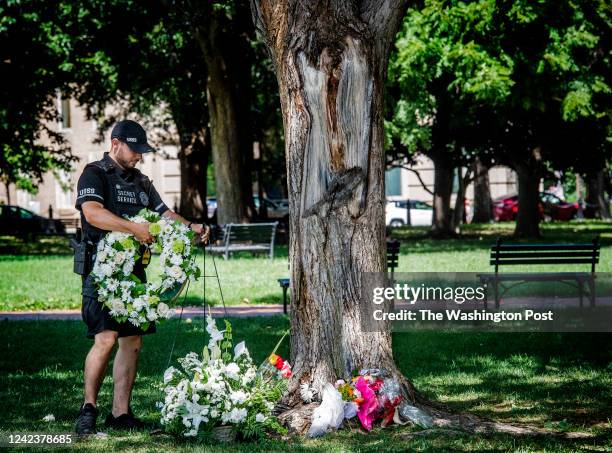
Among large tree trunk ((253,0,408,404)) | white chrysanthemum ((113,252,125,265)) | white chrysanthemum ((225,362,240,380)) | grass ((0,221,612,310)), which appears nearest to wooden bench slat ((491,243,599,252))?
grass ((0,221,612,310))

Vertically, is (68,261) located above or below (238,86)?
below

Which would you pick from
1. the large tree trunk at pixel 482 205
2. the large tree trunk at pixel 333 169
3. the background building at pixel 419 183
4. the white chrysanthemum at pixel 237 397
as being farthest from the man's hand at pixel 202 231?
the background building at pixel 419 183

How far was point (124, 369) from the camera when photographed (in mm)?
6727

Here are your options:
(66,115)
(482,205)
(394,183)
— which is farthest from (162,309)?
(394,183)

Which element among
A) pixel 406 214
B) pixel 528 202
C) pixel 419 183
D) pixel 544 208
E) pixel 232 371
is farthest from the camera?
pixel 419 183

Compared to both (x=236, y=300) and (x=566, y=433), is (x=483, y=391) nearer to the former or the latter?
(x=566, y=433)

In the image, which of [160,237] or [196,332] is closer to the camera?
[160,237]

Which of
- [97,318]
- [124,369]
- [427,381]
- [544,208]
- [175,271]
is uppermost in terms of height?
[544,208]

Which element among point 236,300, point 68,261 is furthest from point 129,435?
point 68,261

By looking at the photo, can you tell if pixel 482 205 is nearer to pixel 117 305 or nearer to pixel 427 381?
pixel 427 381

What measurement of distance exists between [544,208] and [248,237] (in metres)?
31.0

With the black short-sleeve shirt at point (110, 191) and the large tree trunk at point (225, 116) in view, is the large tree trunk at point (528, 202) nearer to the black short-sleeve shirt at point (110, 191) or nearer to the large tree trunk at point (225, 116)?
the large tree trunk at point (225, 116)

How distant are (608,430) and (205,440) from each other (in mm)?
2705

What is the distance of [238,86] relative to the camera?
28672 millimetres
